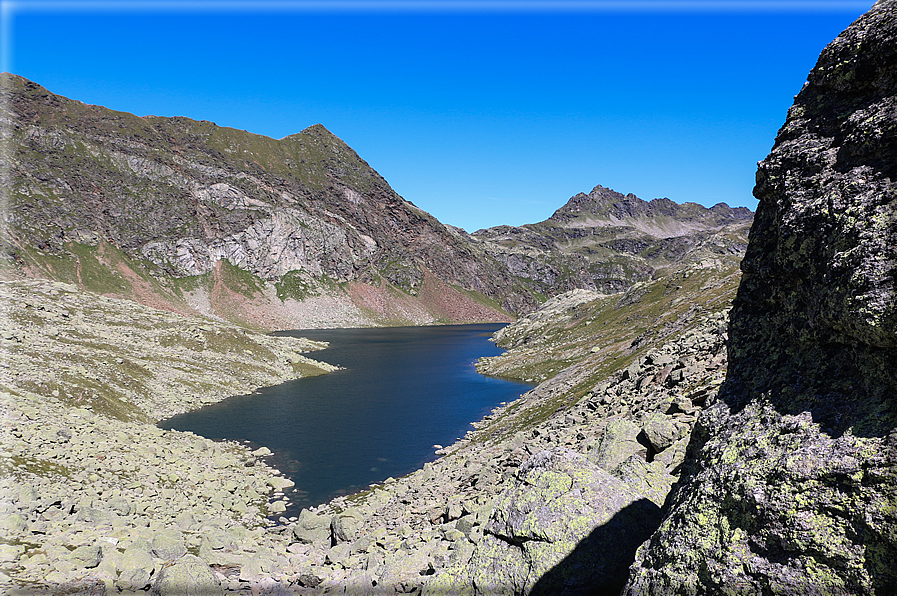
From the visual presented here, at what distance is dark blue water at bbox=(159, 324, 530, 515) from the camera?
42500mm

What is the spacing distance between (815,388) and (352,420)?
5768 cm

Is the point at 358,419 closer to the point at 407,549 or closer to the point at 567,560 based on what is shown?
the point at 407,549

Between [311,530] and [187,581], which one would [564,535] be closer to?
[187,581]

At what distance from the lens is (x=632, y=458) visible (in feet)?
43.2

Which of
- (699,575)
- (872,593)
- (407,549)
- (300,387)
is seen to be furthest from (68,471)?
(300,387)

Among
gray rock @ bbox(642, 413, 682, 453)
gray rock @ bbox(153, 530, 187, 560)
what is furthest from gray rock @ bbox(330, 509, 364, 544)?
gray rock @ bbox(642, 413, 682, 453)

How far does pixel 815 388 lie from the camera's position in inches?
255

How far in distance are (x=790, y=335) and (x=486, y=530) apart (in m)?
8.34

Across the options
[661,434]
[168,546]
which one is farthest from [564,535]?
[168,546]

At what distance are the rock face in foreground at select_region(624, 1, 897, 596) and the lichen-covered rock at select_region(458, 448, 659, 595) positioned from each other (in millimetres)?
2816

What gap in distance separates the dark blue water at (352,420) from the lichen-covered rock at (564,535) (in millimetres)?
26442

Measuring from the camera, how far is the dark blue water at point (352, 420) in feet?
139

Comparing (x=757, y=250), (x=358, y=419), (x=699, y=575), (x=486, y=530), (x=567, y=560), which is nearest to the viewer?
(x=699, y=575)

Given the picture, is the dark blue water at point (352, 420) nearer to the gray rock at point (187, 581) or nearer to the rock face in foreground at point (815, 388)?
the gray rock at point (187, 581)
